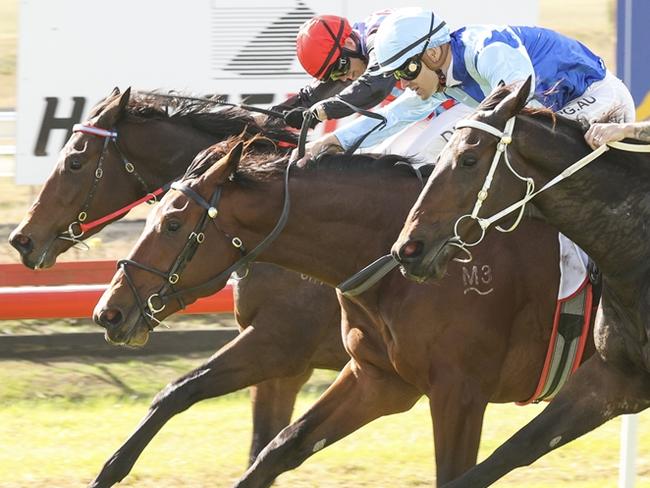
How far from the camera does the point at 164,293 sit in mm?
4578

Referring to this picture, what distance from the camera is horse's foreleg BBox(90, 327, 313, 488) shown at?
17.2ft

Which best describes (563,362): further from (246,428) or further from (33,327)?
(33,327)

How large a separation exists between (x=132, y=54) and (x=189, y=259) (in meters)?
3.86

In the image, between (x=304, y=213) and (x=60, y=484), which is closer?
(x=304, y=213)

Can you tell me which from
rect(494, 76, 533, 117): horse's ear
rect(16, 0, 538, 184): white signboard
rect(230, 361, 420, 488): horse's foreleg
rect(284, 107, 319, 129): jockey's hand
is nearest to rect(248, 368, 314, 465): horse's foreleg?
rect(230, 361, 420, 488): horse's foreleg

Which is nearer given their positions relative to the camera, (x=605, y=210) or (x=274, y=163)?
(x=605, y=210)

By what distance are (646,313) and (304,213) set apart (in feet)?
3.91

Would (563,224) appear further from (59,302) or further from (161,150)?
(59,302)

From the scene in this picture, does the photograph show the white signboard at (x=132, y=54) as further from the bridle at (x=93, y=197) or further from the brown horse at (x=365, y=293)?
the brown horse at (x=365, y=293)

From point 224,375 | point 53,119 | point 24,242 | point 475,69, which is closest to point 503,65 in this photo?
point 475,69

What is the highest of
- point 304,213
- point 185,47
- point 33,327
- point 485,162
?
point 485,162

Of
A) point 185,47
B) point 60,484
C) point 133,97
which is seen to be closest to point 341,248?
point 133,97

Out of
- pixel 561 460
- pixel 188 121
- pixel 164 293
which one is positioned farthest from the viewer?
pixel 561 460

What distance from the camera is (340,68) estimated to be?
5.91 metres
